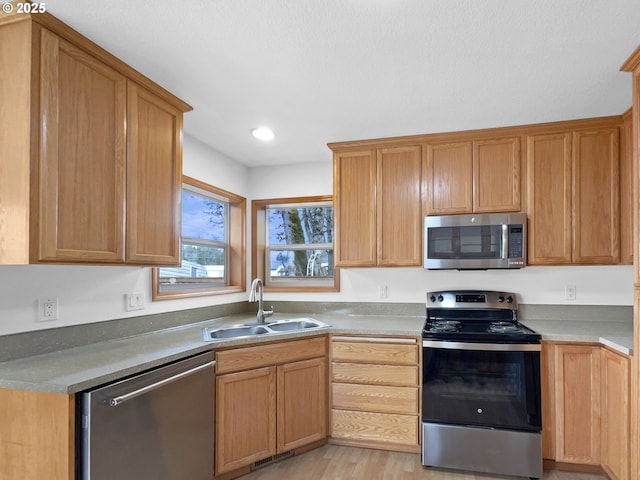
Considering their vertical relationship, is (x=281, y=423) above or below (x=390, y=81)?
below

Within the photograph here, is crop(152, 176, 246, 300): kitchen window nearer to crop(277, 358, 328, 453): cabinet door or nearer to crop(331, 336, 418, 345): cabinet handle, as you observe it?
crop(277, 358, 328, 453): cabinet door

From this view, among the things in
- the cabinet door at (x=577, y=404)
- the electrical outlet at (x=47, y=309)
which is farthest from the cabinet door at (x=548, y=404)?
the electrical outlet at (x=47, y=309)

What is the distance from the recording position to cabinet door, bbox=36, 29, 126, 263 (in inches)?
62.7

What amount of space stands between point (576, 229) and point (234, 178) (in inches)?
107

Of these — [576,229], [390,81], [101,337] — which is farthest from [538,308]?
[101,337]

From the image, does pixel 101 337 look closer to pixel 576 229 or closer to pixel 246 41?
pixel 246 41

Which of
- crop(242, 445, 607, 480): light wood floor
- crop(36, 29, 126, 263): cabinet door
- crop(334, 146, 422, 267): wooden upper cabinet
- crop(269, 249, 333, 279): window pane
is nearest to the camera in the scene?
crop(36, 29, 126, 263): cabinet door

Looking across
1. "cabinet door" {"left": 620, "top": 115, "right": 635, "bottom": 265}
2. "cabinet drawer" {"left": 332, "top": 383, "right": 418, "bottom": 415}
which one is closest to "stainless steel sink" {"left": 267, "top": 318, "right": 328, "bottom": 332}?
"cabinet drawer" {"left": 332, "top": 383, "right": 418, "bottom": 415}

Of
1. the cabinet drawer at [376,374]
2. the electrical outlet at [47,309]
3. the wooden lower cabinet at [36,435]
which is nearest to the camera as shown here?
the wooden lower cabinet at [36,435]

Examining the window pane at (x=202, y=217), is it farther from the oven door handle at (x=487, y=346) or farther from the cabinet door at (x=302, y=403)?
the oven door handle at (x=487, y=346)

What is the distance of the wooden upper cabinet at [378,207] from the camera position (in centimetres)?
308

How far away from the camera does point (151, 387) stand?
5.91 ft

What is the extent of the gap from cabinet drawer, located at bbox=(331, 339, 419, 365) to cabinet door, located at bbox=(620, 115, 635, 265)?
1522mm

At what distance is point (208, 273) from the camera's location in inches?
135
